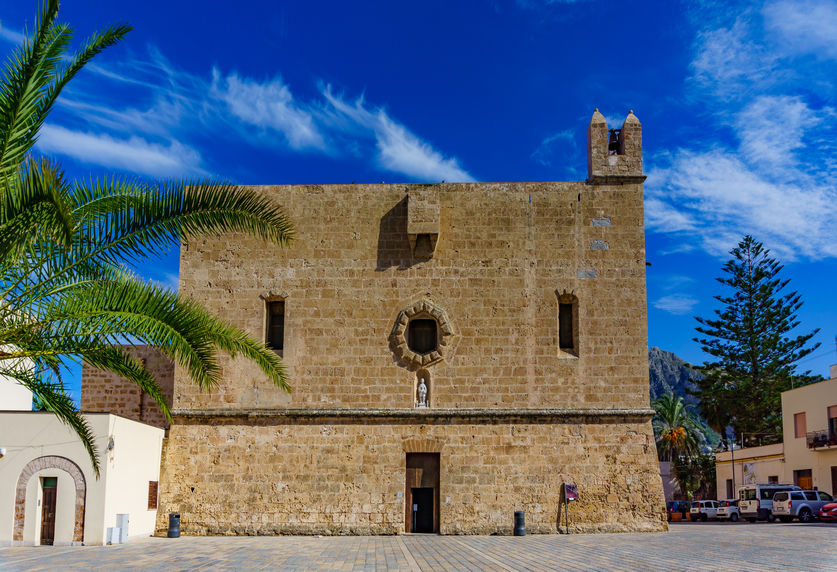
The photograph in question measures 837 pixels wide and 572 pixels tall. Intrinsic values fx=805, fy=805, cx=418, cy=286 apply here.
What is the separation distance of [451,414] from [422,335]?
1.86 metres

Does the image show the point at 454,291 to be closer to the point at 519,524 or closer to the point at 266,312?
the point at 266,312

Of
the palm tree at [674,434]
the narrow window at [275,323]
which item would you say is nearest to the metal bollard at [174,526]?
the narrow window at [275,323]

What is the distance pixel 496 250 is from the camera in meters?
17.9

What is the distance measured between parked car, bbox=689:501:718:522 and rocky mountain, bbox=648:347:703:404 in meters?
86.5

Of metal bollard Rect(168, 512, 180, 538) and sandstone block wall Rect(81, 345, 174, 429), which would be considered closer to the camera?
metal bollard Rect(168, 512, 180, 538)

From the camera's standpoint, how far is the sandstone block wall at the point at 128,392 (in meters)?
19.3

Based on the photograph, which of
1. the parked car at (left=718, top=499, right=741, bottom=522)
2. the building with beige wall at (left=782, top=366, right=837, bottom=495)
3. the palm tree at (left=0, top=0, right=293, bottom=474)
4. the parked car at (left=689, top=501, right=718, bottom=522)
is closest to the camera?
the palm tree at (left=0, top=0, right=293, bottom=474)

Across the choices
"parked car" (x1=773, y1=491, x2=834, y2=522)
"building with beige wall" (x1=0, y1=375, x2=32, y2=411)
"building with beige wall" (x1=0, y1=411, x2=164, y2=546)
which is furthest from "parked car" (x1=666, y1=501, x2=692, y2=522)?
"building with beige wall" (x1=0, y1=375, x2=32, y2=411)

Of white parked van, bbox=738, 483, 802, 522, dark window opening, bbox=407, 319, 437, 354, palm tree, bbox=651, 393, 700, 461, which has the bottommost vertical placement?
white parked van, bbox=738, 483, 802, 522

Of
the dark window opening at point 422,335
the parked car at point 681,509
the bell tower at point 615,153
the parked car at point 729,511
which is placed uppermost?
the bell tower at point 615,153

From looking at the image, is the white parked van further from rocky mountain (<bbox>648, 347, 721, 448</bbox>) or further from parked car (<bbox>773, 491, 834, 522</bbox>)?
rocky mountain (<bbox>648, 347, 721, 448</bbox>)

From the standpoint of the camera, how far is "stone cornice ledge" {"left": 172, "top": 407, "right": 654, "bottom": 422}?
1706 cm

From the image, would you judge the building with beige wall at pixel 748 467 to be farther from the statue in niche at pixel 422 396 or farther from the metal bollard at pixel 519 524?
the statue in niche at pixel 422 396

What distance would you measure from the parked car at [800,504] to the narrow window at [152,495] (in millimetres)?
16950
